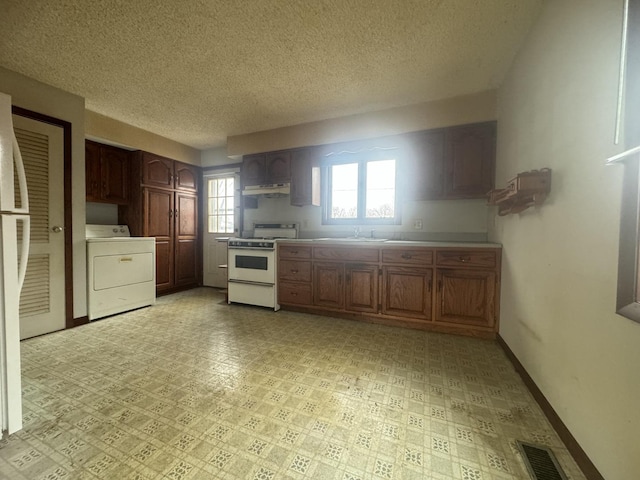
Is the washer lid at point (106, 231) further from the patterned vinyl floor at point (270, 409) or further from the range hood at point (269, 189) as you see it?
the range hood at point (269, 189)

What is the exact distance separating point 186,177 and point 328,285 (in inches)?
132

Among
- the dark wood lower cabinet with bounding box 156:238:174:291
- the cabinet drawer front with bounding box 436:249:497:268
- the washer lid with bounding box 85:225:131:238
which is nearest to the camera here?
the cabinet drawer front with bounding box 436:249:497:268

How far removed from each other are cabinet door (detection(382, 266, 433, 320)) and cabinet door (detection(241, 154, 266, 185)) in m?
2.32

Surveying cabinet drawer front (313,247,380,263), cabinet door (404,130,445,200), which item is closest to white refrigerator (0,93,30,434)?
cabinet drawer front (313,247,380,263)

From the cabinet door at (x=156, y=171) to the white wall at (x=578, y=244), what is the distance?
15.2 ft

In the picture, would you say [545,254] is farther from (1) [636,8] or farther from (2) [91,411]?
(2) [91,411]

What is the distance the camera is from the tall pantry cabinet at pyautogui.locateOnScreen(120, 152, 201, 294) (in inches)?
152

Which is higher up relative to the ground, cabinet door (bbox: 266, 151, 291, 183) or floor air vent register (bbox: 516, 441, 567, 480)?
cabinet door (bbox: 266, 151, 291, 183)

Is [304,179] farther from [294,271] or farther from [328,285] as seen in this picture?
[328,285]

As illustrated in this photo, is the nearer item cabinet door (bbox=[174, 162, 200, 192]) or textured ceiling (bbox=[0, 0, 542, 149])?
textured ceiling (bbox=[0, 0, 542, 149])

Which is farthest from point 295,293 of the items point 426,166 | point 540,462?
point 540,462

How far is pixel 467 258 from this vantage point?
2.53 metres

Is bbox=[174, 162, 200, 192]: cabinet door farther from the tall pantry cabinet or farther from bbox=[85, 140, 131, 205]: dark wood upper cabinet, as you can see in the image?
bbox=[85, 140, 131, 205]: dark wood upper cabinet

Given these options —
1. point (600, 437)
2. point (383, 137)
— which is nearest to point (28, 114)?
point (383, 137)
